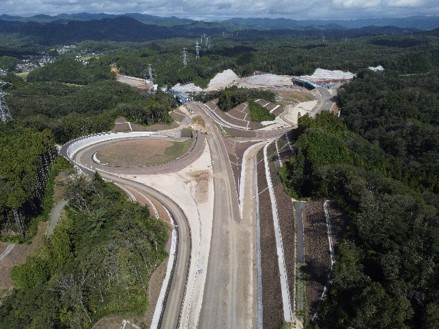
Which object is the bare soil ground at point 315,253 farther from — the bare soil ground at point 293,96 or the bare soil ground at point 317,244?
the bare soil ground at point 293,96

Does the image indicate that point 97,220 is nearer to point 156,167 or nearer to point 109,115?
point 156,167

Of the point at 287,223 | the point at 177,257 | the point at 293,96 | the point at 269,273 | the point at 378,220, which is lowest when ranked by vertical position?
Result: the point at 293,96

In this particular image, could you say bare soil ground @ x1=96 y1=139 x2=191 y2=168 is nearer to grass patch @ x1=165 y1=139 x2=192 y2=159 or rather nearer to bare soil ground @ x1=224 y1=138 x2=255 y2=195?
grass patch @ x1=165 y1=139 x2=192 y2=159

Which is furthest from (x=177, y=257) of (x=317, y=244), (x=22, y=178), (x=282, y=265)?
(x=22, y=178)

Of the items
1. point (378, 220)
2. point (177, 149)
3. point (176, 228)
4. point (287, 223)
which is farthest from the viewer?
point (177, 149)

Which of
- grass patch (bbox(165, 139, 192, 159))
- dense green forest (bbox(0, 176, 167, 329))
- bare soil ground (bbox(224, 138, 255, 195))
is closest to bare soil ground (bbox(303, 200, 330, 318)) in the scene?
dense green forest (bbox(0, 176, 167, 329))

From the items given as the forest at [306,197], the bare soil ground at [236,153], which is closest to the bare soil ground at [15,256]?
the forest at [306,197]

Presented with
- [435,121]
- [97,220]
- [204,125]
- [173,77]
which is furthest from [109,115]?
[173,77]

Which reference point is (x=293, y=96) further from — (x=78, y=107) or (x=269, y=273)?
(x=269, y=273)
